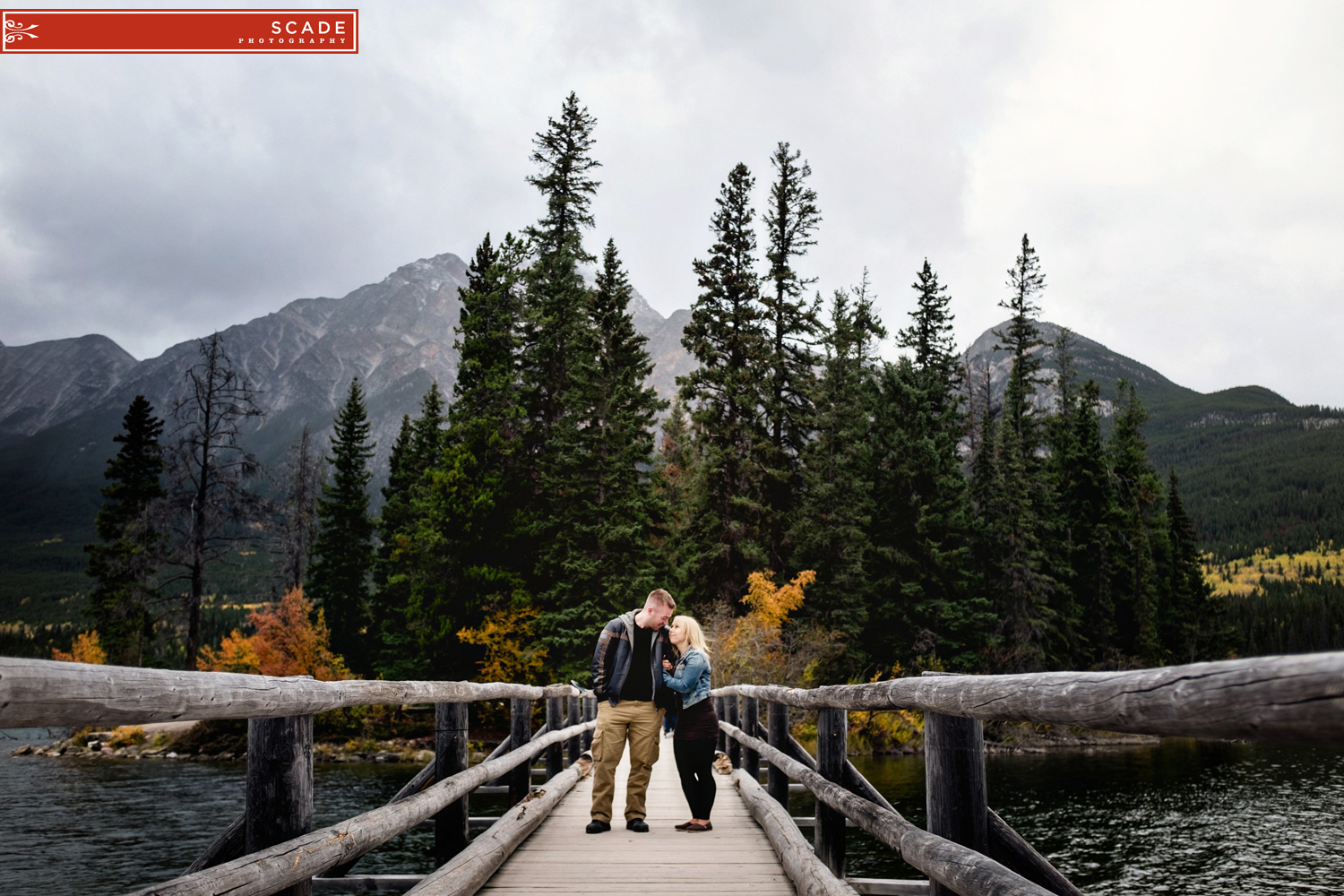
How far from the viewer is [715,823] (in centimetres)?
703

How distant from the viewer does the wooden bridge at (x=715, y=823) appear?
1511mm

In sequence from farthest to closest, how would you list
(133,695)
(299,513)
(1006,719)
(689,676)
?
(299,513) → (689,676) → (1006,719) → (133,695)

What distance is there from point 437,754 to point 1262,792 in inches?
1174

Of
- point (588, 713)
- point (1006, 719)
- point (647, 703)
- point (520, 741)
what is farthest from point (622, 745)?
point (588, 713)

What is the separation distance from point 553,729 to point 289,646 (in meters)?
32.4

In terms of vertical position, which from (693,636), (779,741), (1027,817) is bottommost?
(1027,817)

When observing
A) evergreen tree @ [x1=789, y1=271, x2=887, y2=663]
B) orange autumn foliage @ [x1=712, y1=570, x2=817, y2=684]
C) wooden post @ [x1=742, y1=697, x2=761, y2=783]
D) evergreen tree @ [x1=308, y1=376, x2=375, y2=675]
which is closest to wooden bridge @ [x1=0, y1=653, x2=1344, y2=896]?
wooden post @ [x1=742, y1=697, x2=761, y2=783]

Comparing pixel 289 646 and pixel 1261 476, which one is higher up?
pixel 1261 476

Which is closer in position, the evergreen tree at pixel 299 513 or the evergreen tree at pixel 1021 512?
the evergreen tree at pixel 1021 512

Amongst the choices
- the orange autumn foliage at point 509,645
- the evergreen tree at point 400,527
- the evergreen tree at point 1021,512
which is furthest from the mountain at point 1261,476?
the orange autumn foliage at point 509,645

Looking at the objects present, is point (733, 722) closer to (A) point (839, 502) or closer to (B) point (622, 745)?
(B) point (622, 745)

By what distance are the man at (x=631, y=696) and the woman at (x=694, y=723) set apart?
0.14 metres

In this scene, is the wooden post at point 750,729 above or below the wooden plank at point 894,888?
above

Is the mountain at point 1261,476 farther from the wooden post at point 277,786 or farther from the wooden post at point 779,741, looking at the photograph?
the wooden post at point 277,786
